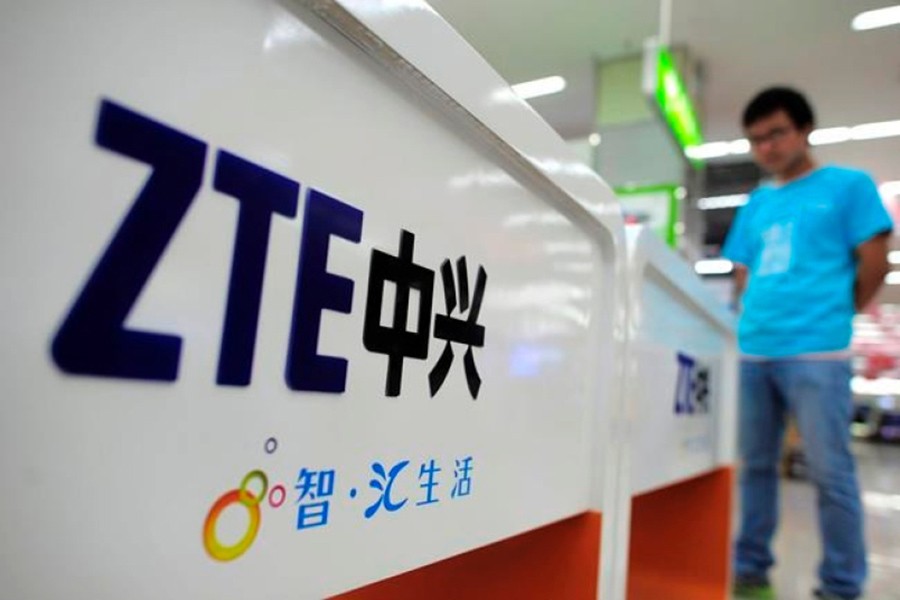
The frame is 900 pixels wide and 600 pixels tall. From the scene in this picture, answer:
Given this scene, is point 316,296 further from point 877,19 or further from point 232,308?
point 877,19

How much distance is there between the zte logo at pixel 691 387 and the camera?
96 centimetres

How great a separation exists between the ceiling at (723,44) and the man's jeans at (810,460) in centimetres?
241

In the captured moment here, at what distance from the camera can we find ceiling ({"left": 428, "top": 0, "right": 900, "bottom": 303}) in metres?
3.65

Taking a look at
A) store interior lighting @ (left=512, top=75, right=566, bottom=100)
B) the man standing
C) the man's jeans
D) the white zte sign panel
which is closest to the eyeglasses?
the man standing

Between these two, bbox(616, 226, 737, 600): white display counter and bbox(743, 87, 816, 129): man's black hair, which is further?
bbox(743, 87, 816, 129): man's black hair

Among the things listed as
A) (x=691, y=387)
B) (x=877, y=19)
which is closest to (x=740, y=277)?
(x=691, y=387)

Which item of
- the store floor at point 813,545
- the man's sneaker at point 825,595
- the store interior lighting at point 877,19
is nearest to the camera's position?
the man's sneaker at point 825,595

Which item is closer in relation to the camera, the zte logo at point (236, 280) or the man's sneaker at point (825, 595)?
the zte logo at point (236, 280)

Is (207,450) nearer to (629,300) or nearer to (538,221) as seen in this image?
(538,221)

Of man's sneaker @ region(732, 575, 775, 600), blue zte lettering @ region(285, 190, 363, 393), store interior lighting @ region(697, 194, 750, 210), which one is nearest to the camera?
blue zte lettering @ region(285, 190, 363, 393)

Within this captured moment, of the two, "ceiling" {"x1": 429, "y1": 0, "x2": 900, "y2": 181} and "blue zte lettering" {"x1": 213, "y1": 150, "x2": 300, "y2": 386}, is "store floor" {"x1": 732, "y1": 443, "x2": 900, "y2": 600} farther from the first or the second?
"ceiling" {"x1": 429, "y1": 0, "x2": 900, "y2": 181}

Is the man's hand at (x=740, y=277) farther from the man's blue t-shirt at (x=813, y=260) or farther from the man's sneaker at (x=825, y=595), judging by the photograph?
the man's sneaker at (x=825, y=595)

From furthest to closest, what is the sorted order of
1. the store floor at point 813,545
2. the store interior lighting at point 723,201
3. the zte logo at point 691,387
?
the store interior lighting at point 723,201, the store floor at point 813,545, the zte logo at point 691,387

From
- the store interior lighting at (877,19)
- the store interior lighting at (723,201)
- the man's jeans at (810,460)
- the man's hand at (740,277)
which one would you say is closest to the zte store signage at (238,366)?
the man's jeans at (810,460)
